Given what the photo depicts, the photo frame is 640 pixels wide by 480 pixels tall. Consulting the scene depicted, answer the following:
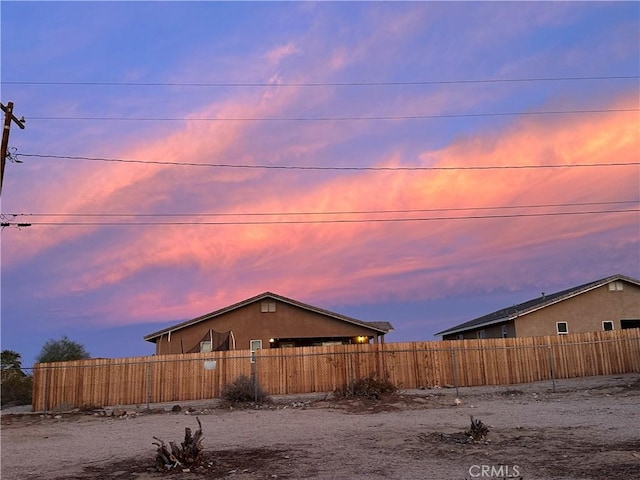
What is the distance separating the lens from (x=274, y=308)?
1303 inches

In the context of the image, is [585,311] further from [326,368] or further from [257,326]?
[257,326]

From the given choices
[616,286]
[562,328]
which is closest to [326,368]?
[562,328]

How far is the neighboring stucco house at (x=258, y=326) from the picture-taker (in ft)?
106

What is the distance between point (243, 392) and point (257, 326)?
9143 mm

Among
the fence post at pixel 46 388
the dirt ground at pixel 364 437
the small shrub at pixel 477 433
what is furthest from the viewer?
the fence post at pixel 46 388

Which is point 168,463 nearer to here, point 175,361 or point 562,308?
point 175,361

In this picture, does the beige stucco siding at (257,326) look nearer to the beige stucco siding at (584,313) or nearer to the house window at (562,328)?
the beige stucco siding at (584,313)

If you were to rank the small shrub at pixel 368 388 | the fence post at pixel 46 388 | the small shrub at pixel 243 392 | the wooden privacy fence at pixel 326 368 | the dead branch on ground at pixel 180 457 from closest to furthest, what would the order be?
the dead branch on ground at pixel 180 457
the small shrub at pixel 368 388
the small shrub at pixel 243 392
the fence post at pixel 46 388
the wooden privacy fence at pixel 326 368

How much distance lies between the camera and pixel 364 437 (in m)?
14.3

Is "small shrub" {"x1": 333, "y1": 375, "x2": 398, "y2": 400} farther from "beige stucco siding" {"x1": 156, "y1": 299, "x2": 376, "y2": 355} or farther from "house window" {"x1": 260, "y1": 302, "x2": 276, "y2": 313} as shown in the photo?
"house window" {"x1": 260, "y1": 302, "x2": 276, "y2": 313}

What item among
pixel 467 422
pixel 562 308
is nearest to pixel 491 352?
pixel 562 308

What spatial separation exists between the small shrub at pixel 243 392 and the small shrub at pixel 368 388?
318 cm

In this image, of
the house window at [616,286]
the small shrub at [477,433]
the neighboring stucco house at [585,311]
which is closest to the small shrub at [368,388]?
Result: the small shrub at [477,433]

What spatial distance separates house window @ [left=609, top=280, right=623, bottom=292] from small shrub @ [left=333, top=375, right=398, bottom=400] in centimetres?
1750
